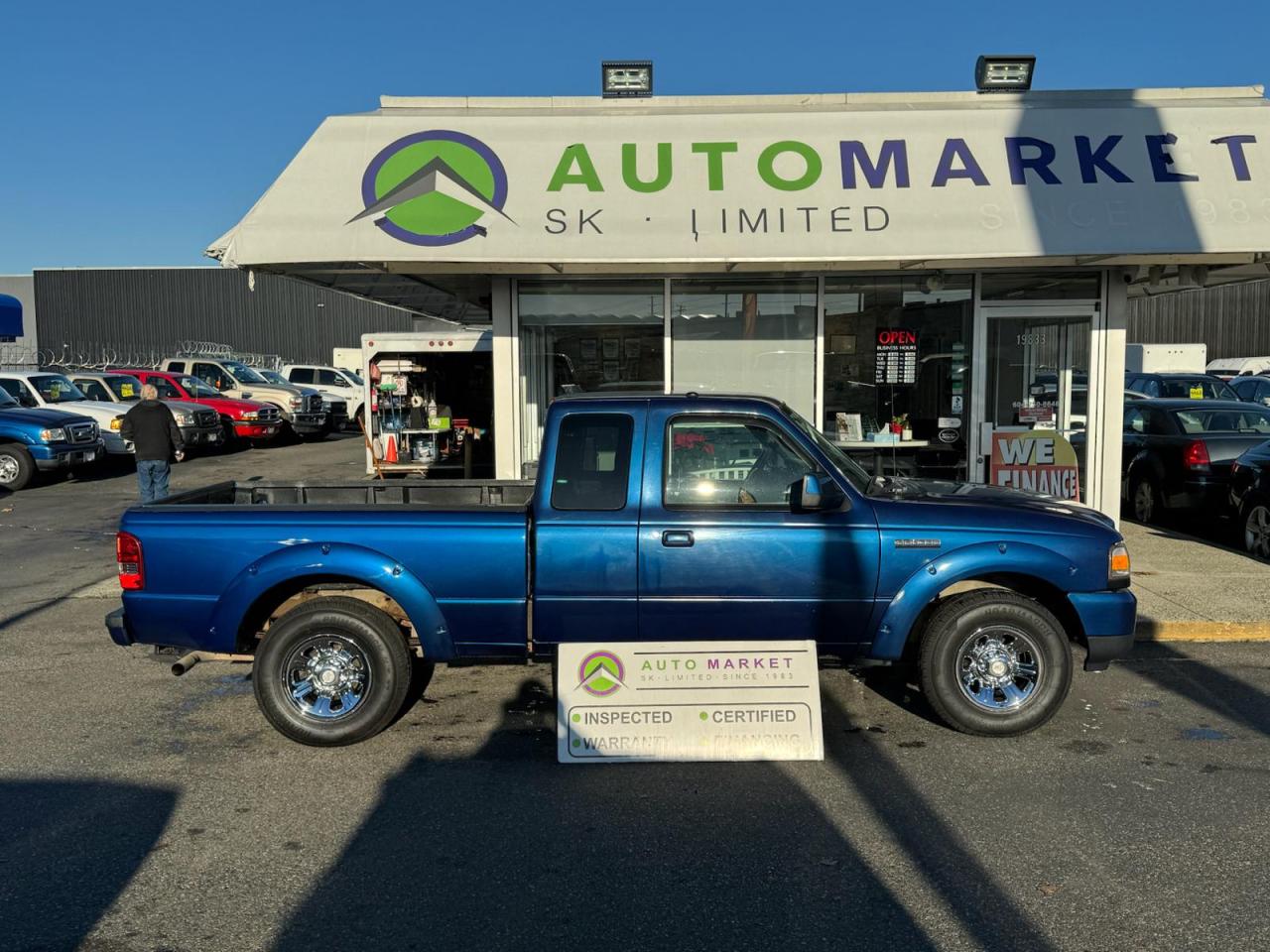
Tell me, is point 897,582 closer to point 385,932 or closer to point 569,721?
point 569,721

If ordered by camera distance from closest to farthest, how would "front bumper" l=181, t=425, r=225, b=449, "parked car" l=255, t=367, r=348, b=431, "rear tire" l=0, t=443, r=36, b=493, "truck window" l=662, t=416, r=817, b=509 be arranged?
"truck window" l=662, t=416, r=817, b=509 → "rear tire" l=0, t=443, r=36, b=493 → "front bumper" l=181, t=425, r=225, b=449 → "parked car" l=255, t=367, r=348, b=431

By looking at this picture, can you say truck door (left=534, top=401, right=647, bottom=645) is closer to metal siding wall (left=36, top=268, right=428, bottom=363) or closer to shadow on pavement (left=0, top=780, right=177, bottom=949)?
shadow on pavement (left=0, top=780, right=177, bottom=949)

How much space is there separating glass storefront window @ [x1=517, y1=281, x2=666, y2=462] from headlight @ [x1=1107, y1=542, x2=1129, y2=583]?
18.9 ft

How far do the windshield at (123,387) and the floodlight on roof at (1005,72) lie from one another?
1881 cm

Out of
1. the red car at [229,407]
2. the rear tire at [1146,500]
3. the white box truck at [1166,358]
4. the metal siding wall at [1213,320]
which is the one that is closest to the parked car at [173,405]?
the red car at [229,407]

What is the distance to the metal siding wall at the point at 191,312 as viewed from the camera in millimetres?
48688

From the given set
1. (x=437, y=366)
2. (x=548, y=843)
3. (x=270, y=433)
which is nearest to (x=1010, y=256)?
(x=548, y=843)

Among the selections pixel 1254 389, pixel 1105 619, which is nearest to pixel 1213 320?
pixel 1254 389

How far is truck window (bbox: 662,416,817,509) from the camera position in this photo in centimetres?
536

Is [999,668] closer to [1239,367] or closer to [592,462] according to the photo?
[592,462]

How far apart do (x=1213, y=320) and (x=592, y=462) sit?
161 feet

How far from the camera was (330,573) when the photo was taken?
5.32 meters

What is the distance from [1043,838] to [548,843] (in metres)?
2.05

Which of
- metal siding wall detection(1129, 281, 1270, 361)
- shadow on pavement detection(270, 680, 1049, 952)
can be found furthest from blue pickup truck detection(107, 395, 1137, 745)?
metal siding wall detection(1129, 281, 1270, 361)
